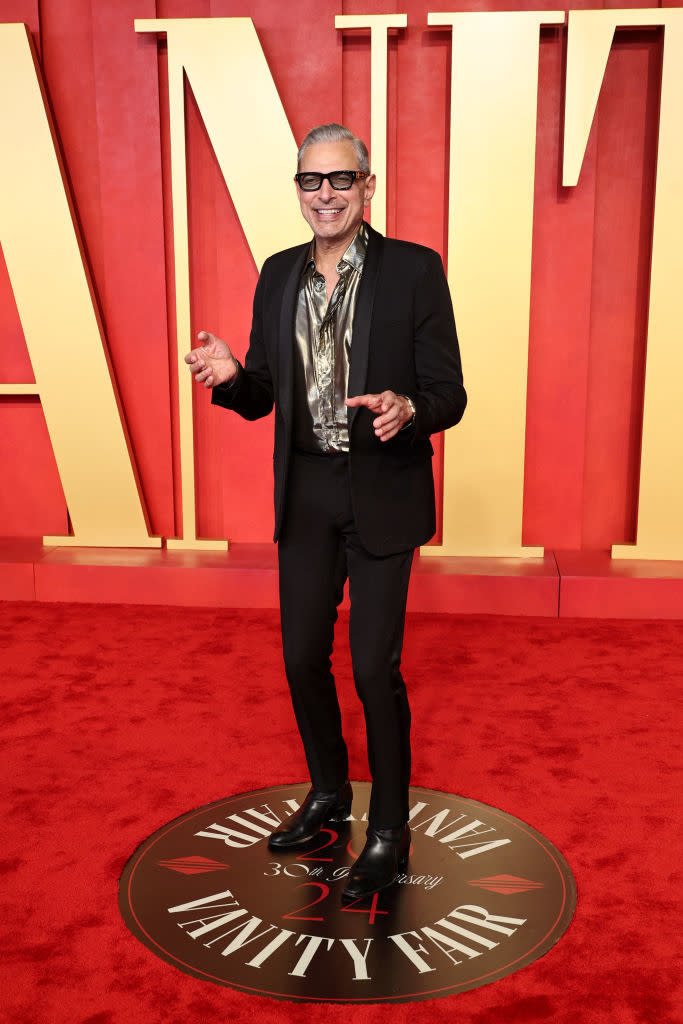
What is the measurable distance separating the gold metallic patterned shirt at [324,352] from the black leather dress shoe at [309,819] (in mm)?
907

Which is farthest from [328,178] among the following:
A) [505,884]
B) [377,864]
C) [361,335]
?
[505,884]

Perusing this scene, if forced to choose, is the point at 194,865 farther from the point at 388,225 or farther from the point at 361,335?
the point at 388,225

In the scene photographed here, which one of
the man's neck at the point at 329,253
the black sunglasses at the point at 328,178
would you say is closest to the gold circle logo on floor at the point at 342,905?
the man's neck at the point at 329,253

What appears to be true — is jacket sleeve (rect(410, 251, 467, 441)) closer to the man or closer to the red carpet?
the man

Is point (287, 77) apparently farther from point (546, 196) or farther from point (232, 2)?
point (546, 196)

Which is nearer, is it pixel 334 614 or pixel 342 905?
pixel 342 905

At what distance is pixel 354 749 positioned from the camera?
309 centimetres

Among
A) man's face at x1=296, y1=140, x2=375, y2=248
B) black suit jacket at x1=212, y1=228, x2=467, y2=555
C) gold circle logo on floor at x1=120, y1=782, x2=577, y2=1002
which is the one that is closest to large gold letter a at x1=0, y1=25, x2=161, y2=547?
gold circle logo on floor at x1=120, y1=782, x2=577, y2=1002

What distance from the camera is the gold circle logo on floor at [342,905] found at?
2030 millimetres

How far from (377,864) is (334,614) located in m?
0.58

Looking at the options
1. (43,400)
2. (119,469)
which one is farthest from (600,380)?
(43,400)

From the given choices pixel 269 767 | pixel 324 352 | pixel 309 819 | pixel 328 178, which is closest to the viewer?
pixel 328 178

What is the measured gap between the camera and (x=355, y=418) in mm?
2182

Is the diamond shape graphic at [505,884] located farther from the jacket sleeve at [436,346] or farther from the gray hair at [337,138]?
the gray hair at [337,138]
